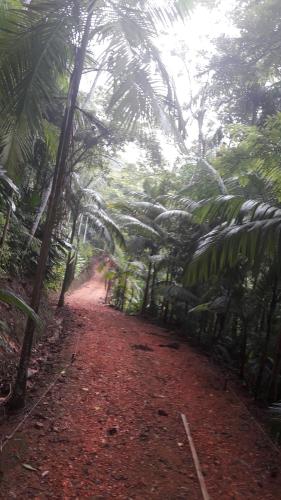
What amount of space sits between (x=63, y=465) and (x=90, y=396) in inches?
57.8

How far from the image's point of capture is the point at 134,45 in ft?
13.4

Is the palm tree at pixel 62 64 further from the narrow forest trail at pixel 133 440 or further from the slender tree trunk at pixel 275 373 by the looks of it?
the slender tree trunk at pixel 275 373

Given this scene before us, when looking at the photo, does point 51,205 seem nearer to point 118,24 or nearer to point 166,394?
point 118,24

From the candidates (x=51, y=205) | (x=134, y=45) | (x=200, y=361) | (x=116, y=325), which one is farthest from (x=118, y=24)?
(x=116, y=325)

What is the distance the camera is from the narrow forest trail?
3141mm

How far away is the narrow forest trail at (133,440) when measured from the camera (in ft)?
10.3

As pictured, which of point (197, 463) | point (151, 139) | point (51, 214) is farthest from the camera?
point (151, 139)

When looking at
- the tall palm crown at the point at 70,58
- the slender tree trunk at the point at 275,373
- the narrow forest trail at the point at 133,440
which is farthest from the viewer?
the slender tree trunk at the point at 275,373

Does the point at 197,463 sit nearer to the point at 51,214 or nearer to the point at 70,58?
the point at 51,214

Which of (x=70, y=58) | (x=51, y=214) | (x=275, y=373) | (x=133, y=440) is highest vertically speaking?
(x=70, y=58)

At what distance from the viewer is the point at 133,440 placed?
3918mm

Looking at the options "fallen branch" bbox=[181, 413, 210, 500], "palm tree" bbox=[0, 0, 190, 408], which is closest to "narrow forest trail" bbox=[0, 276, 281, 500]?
"fallen branch" bbox=[181, 413, 210, 500]

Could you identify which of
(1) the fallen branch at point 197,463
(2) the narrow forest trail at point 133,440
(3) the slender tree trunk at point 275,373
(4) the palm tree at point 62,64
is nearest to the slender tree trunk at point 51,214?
(4) the palm tree at point 62,64

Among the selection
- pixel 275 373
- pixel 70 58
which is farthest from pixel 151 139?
pixel 275 373
